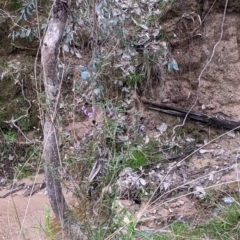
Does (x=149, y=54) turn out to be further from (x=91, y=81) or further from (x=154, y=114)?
(x=91, y=81)

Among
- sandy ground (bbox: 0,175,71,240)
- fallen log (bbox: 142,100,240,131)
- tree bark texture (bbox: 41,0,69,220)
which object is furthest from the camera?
fallen log (bbox: 142,100,240,131)

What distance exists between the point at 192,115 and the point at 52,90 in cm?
200

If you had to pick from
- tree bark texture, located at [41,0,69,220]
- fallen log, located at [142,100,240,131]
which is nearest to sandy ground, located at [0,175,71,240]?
tree bark texture, located at [41,0,69,220]

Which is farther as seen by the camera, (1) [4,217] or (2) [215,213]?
(1) [4,217]

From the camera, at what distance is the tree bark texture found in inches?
97.2

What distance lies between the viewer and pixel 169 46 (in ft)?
14.0

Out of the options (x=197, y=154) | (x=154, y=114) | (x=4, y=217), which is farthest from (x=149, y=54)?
(x=4, y=217)

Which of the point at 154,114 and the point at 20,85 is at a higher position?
the point at 20,85

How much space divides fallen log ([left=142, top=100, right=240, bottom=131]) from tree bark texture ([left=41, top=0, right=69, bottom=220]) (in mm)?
1847

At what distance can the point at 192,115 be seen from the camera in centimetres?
425

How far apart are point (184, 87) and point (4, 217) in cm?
199

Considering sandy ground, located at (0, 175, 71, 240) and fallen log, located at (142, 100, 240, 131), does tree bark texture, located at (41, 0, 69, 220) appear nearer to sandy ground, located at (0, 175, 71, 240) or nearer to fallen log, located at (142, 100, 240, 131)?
sandy ground, located at (0, 175, 71, 240)

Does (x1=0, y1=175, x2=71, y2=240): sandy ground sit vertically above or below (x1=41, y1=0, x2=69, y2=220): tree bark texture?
below

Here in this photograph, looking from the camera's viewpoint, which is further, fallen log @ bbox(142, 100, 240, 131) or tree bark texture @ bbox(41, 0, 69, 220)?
fallen log @ bbox(142, 100, 240, 131)
